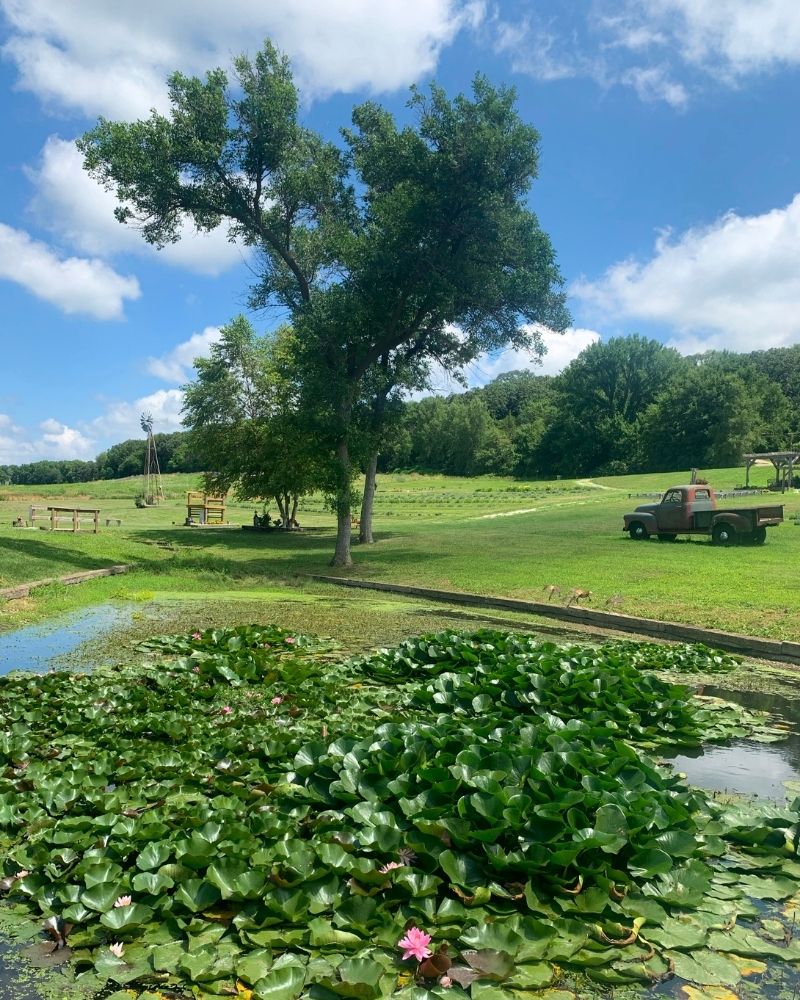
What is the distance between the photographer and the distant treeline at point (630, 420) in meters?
75.1

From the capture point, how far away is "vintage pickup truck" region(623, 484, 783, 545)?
21.7 metres

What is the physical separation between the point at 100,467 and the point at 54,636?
12851cm

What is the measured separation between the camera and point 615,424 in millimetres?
88312

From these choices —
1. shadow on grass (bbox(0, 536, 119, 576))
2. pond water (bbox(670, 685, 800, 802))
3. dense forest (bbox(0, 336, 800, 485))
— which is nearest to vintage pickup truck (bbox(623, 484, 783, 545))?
shadow on grass (bbox(0, 536, 119, 576))

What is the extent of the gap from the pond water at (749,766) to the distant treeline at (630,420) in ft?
168

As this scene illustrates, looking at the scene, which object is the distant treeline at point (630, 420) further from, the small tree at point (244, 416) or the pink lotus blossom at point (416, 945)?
the pink lotus blossom at point (416, 945)

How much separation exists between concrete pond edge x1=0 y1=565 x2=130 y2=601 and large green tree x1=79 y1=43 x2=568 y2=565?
5.87m

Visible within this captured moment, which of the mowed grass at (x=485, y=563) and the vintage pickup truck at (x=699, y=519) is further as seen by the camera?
the vintage pickup truck at (x=699, y=519)

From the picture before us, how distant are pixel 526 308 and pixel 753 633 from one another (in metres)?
13.5

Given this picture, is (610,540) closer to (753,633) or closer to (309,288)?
(309,288)

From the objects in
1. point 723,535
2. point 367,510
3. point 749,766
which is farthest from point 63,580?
point 723,535

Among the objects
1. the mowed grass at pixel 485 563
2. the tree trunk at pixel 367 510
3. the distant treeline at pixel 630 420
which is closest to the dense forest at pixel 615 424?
the distant treeline at pixel 630 420

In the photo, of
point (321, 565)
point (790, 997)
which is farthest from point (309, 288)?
point (790, 997)

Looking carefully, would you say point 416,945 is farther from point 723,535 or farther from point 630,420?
point 630,420
